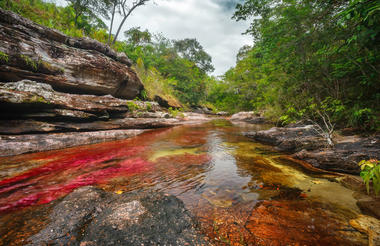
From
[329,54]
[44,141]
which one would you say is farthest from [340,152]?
[44,141]

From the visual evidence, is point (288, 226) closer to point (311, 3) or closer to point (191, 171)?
point (191, 171)

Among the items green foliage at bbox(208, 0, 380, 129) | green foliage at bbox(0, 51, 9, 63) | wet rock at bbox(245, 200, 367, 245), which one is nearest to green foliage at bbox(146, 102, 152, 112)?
green foliage at bbox(0, 51, 9, 63)

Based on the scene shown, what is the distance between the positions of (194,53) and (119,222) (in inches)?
1531

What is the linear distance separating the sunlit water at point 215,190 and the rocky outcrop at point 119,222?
165 mm

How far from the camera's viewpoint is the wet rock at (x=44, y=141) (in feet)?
12.4

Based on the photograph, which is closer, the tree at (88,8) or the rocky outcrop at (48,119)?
the rocky outcrop at (48,119)

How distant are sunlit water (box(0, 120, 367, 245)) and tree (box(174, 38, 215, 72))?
3442cm

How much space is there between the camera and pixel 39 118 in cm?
514

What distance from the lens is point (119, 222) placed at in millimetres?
1331

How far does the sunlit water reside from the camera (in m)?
1.43

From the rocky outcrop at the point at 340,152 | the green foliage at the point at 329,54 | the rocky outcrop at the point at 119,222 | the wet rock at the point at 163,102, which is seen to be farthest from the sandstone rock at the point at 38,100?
the rocky outcrop at the point at 340,152

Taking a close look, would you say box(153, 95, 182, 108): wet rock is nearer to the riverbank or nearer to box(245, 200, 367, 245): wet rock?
the riverbank

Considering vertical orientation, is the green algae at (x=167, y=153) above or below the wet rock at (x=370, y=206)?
below

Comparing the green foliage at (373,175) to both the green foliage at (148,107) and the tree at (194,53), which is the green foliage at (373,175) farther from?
the tree at (194,53)
